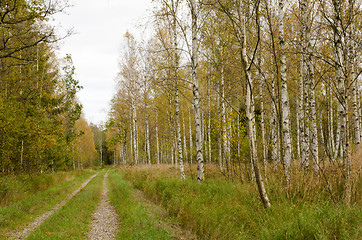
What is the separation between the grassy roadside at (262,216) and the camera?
3.15 meters

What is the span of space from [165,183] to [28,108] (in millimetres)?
8855

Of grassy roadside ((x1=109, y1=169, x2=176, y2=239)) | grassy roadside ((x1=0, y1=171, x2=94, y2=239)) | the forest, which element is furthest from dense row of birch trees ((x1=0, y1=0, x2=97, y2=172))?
grassy roadside ((x1=109, y1=169, x2=176, y2=239))

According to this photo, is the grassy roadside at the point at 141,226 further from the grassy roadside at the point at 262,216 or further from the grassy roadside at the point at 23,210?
the grassy roadside at the point at 23,210

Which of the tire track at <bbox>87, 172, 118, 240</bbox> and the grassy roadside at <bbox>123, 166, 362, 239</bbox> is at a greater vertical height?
the grassy roadside at <bbox>123, 166, 362, 239</bbox>

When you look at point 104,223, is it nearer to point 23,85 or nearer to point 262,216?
point 262,216

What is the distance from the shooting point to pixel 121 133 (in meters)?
24.8

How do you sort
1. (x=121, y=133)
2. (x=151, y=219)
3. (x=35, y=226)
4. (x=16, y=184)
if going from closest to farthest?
(x=151, y=219), (x=35, y=226), (x=16, y=184), (x=121, y=133)

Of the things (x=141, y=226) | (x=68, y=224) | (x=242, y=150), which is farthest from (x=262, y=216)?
(x=68, y=224)

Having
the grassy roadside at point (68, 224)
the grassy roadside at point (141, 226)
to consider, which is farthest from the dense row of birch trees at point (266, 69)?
the grassy roadside at point (68, 224)

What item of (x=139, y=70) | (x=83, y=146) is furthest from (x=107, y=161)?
(x=139, y=70)

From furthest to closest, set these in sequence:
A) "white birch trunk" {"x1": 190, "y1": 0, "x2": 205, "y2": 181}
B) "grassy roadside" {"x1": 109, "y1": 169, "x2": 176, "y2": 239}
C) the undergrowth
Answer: the undergrowth → "white birch trunk" {"x1": 190, "y1": 0, "x2": 205, "y2": 181} → "grassy roadside" {"x1": 109, "y1": 169, "x2": 176, "y2": 239}

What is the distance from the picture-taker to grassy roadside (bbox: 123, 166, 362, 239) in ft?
10.3

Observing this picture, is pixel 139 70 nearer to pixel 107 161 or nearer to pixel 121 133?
pixel 121 133

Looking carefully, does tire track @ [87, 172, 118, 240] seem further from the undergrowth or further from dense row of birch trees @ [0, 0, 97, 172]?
dense row of birch trees @ [0, 0, 97, 172]
